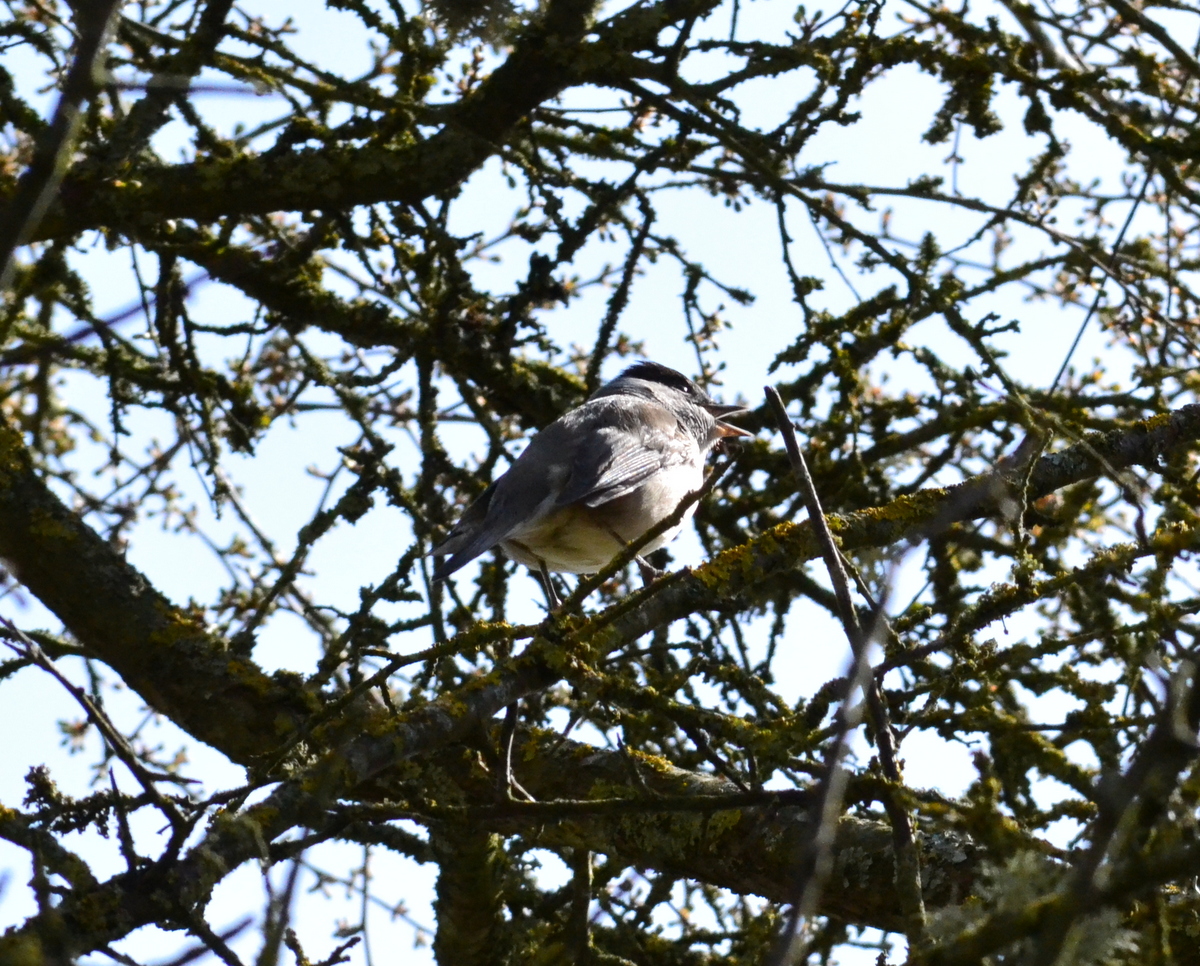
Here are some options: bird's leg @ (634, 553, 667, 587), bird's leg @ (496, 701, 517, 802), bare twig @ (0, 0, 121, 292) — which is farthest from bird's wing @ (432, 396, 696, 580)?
bare twig @ (0, 0, 121, 292)

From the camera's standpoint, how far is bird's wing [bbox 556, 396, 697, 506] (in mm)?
5066

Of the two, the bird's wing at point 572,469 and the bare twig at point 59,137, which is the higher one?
the bird's wing at point 572,469

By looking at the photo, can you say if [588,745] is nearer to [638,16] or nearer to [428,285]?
[428,285]

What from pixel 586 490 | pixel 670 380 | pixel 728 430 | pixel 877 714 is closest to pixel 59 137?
pixel 877 714

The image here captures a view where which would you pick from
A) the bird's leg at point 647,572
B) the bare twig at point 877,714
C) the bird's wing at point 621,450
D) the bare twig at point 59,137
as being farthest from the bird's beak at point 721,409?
the bare twig at point 59,137

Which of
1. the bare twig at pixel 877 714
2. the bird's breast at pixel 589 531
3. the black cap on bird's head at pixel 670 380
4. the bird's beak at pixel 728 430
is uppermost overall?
the black cap on bird's head at pixel 670 380

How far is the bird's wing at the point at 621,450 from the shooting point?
16.6 ft

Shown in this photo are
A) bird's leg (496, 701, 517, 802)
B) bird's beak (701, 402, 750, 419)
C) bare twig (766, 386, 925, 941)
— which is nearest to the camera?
bare twig (766, 386, 925, 941)

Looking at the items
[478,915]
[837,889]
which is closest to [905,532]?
[837,889]

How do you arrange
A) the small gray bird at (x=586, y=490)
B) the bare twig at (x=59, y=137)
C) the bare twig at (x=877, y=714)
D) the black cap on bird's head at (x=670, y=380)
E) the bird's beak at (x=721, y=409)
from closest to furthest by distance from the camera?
the bare twig at (x=59, y=137), the bare twig at (x=877, y=714), the small gray bird at (x=586, y=490), the bird's beak at (x=721, y=409), the black cap on bird's head at (x=670, y=380)

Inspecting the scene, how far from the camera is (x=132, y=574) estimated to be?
434 centimetres

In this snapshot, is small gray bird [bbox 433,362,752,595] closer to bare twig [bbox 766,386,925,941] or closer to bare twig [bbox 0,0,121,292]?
bare twig [bbox 766,386,925,941]

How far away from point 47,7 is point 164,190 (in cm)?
197

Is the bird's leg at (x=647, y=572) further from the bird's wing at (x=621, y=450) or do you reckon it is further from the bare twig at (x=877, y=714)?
the bare twig at (x=877, y=714)
